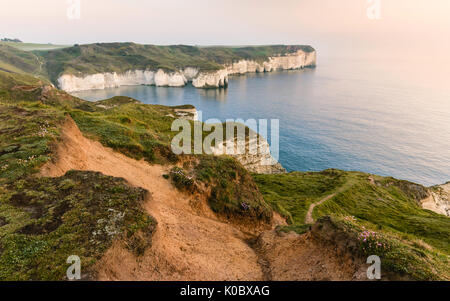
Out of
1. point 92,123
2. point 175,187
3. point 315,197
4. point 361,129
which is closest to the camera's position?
point 175,187

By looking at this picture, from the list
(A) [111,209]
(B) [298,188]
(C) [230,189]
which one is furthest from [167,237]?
(B) [298,188]

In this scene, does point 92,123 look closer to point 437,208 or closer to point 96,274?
point 96,274

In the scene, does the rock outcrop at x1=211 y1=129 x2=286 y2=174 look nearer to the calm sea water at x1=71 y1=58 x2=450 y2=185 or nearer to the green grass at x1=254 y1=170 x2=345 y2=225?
the calm sea water at x1=71 y1=58 x2=450 y2=185

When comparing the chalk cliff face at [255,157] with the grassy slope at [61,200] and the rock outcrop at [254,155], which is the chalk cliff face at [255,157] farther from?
the grassy slope at [61,200]

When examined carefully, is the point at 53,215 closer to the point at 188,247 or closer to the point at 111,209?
the point at 111,209

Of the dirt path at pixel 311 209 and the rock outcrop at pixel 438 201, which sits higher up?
the dirt path at pixel 311 209

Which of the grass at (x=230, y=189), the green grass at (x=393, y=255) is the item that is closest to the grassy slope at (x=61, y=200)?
the grass at (x=230, y=189)

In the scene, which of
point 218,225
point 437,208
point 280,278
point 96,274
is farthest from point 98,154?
point 437,208
